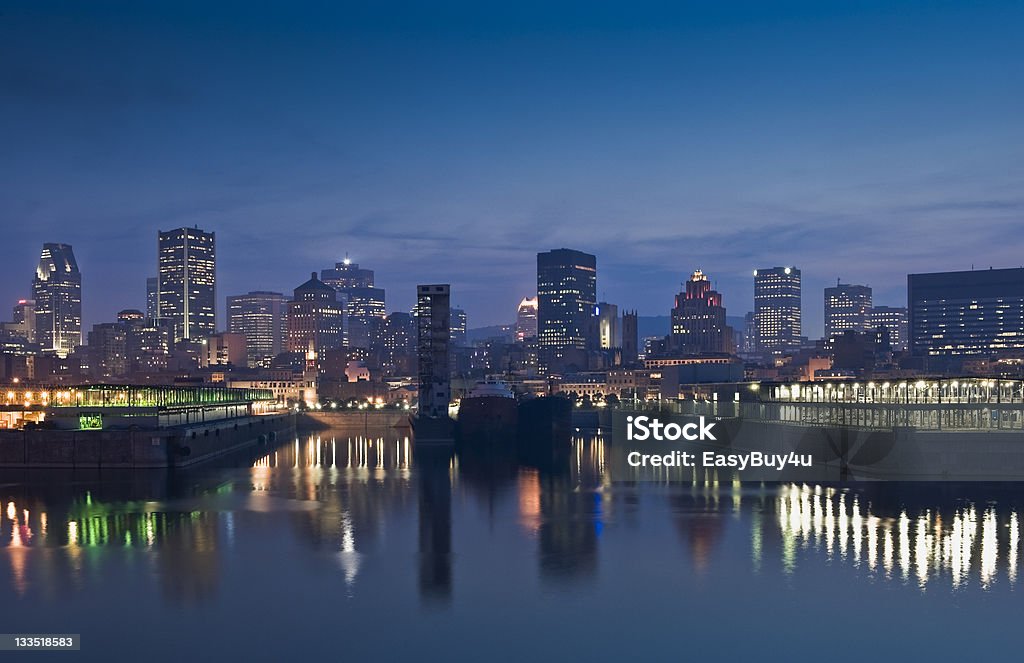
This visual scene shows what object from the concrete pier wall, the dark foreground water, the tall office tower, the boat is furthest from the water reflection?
the boat

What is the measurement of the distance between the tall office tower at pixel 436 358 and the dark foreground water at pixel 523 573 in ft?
237

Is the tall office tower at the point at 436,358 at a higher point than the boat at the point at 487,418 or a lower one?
higher

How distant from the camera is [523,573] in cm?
4594

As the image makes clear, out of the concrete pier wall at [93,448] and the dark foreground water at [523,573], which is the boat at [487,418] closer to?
the concrete pier wall at [93,448]

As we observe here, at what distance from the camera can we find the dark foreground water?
3547 centimetres

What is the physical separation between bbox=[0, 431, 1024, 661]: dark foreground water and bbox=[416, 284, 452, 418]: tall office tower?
72.3 meters

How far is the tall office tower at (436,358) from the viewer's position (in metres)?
148

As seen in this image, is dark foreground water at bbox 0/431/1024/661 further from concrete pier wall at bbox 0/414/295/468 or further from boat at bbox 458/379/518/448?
boat at bbox 458/379/518/448

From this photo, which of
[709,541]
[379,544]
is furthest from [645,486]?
[379,544]

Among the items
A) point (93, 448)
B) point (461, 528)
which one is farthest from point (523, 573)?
point (93, 448)

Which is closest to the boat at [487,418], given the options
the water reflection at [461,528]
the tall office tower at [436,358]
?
the tall office tower at [436,358]

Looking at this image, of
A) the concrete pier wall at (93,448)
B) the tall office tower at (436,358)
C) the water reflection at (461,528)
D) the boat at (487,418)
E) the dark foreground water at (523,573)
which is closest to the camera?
the dark foreground water at (523,573)

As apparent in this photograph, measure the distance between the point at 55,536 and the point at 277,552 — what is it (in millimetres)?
13209

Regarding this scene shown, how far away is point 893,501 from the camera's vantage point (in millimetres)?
66438
